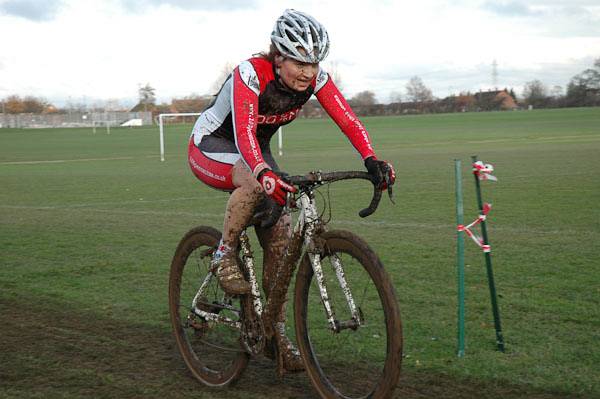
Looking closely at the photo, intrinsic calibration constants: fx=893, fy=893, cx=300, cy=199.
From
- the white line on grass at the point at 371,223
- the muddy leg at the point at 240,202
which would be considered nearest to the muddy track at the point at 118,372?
the muddy leg at the point at 240,202

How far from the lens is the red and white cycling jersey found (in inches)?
189

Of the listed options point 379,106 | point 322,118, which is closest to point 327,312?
point 322,118

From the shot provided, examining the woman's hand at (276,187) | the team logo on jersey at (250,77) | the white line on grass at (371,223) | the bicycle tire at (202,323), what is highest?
the team logo on jersey at (250,77)

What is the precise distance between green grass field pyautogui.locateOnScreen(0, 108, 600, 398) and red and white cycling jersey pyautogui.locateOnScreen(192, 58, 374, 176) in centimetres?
139

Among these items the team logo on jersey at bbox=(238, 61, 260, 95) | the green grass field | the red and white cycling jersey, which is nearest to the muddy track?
the green grass field

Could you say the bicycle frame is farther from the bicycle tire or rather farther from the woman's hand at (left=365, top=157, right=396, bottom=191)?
the bicycle tire

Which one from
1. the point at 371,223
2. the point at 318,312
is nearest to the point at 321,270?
the point at 318,312

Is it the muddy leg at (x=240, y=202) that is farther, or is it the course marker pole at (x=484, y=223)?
the course marker pole at (x=484, y=223)

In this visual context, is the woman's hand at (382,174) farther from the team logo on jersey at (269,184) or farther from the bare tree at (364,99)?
the bare tree at (364,99)

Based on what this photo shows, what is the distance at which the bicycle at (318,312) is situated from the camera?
4297 mm

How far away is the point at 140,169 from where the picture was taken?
93.6ft

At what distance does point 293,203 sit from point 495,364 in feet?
5.76

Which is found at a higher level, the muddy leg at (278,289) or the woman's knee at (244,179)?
the woman's knee at (244,179)

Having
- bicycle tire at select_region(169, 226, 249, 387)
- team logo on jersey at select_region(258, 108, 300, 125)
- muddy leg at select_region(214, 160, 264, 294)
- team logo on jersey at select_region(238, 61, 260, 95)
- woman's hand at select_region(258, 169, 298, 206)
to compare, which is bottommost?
bicycle tire at select_region(169, 226, 249, 387)
